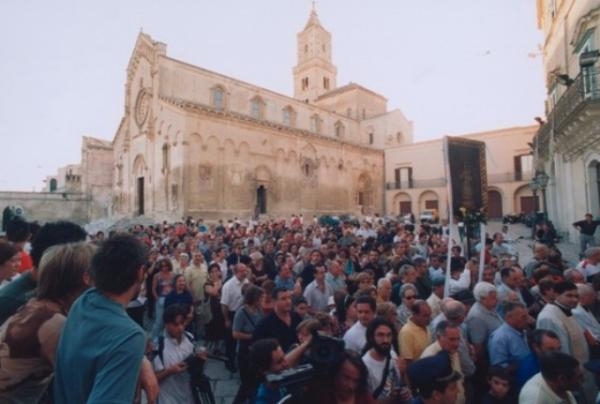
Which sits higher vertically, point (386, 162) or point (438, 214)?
point (386, 162)

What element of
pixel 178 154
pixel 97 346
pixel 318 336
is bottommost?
pixel 318 336

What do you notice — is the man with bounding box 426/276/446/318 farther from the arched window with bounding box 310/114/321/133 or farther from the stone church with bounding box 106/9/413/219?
the arched window with bounding box 310/114/321/133

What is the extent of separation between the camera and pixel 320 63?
161 ft

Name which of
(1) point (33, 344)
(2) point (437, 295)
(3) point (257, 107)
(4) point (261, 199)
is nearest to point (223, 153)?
(4) point (261, 199)

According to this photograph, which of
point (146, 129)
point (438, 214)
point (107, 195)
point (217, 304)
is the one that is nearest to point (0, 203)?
point (107, 195)

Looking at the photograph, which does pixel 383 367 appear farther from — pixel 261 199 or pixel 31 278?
pixel 261 199

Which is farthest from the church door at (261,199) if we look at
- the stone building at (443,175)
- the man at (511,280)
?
the man at (511,280)

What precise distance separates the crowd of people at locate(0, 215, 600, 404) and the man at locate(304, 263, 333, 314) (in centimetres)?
2

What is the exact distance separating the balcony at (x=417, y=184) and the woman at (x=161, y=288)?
32790 mm

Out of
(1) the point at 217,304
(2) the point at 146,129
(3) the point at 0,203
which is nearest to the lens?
(1) the point at 217,304

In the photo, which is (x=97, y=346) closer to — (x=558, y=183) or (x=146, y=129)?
(x=558, y=183)

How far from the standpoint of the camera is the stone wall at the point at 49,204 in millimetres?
30828

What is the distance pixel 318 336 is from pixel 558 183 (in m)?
17.9

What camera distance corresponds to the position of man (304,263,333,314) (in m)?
5.81
